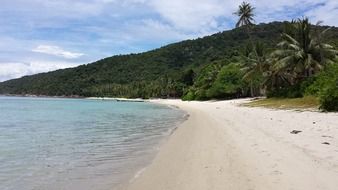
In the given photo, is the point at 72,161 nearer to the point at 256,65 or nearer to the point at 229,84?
the point at 256,65

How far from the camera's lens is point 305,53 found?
47.4 m

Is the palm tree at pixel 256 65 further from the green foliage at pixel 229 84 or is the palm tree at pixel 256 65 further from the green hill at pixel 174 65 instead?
the green hill at pixel 174 65

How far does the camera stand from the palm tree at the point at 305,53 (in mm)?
46844

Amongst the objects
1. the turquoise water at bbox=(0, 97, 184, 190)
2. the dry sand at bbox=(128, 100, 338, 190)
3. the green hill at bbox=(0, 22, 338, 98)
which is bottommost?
the turquoise water at bbox=(0, 97, 184, 190)

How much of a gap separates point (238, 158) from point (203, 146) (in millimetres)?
3431

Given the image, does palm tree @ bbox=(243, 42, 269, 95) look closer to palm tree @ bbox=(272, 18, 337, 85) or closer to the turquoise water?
palm tree @ bbox=(272, 18, 337, 85)

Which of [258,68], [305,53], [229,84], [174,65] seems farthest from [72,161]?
[174,65]

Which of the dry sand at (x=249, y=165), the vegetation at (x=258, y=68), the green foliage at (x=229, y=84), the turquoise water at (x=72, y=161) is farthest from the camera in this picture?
the green foliage at (x=229, y=84)

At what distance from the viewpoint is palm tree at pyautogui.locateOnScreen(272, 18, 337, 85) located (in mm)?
46844

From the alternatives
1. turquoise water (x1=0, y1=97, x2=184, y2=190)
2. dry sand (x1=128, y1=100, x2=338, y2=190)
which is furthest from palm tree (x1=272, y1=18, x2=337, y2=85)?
dry sand (x1=128, y1=100, x2=338, y2=190)

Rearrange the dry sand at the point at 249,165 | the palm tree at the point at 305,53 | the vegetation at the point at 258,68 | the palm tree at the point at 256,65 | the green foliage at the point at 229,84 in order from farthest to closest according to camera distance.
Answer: the green foliage at the point at 229,84, the palm tree at the point at 256,65, the palm tree at the point at 305,53, the vegetation at the point at 258,68, the dry sand at the point at 249,165

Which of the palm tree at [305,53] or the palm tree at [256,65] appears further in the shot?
the palm tree at [256,65]

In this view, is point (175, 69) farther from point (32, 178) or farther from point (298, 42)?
point (32, 178)

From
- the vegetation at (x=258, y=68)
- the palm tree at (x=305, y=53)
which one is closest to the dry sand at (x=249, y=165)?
Result: the vegetation at (x=258, y=68)
